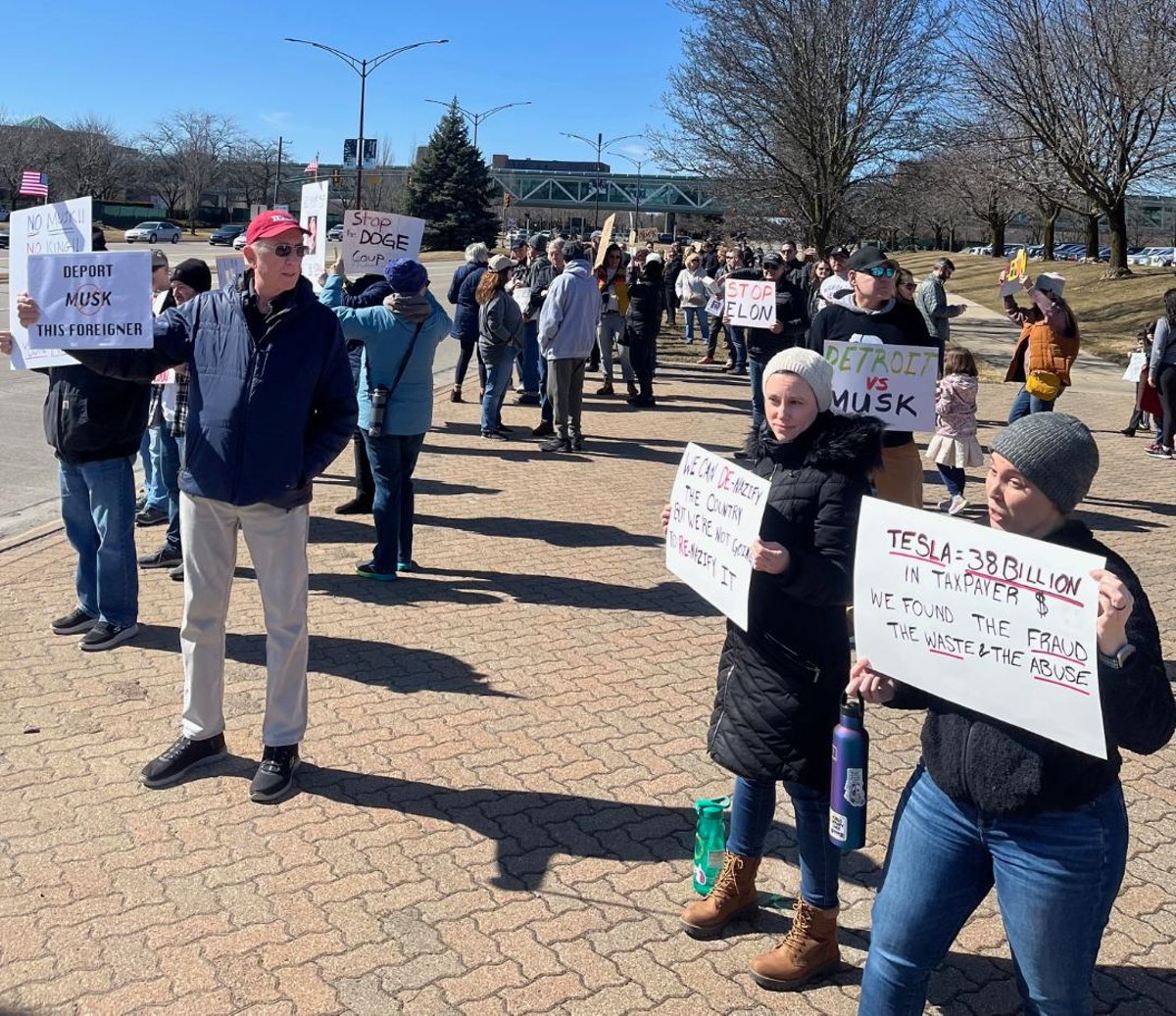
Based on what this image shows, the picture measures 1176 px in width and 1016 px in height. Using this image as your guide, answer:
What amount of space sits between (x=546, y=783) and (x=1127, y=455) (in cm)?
1083

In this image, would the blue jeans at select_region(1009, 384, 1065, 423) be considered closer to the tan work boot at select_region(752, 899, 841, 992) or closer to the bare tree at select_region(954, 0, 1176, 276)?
the tan work boot at select_region(752, 899, 841, 992)

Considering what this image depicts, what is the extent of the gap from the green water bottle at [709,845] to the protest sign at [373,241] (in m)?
5.97

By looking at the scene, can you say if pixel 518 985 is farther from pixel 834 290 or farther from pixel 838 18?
pixel 838 18

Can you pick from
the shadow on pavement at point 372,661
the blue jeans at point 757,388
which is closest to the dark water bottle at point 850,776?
the shadow on pavement at point 372,661

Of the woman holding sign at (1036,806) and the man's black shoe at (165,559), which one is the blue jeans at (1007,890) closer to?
the woman holding sign at (1036,806)

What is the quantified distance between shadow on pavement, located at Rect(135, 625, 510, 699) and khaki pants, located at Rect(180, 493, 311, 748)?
1.14 m

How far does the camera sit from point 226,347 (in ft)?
Answer: 13.9

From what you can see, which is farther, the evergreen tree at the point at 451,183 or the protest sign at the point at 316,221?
the evergreen tree at the point at 451,183

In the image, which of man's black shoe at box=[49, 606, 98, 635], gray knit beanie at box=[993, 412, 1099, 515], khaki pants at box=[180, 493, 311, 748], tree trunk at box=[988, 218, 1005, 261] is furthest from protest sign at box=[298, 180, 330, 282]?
tree trunk at box=[988, 218, 1005, 261]

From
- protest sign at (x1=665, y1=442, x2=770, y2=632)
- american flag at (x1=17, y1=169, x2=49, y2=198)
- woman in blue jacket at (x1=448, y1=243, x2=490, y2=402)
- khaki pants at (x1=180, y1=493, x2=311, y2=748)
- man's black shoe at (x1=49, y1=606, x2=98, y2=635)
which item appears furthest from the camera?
woman in blue jacket at (x1=448, y1=243, x2=490, y2=402)

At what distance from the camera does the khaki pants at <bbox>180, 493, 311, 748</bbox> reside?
437 centimetres

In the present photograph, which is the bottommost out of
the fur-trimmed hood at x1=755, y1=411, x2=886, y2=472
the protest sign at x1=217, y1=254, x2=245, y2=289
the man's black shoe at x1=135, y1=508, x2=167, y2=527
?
the man's black shoe at x1=135, y1=508, x2=167, y2=527

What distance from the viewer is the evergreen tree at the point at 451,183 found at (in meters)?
65.9

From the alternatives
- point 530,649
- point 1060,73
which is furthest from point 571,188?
point 530,649
